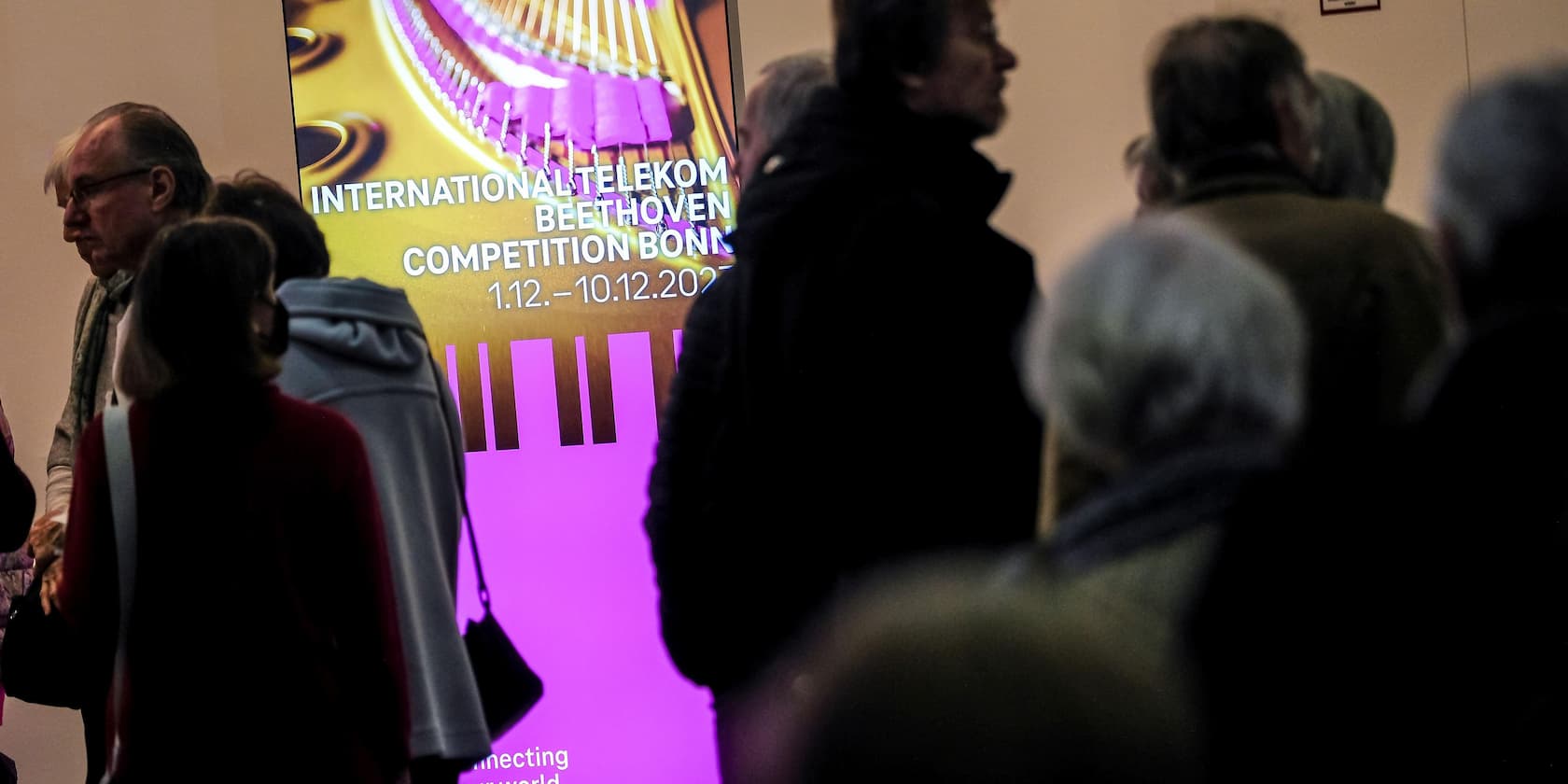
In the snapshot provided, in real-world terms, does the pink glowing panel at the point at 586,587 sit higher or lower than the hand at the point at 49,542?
lower

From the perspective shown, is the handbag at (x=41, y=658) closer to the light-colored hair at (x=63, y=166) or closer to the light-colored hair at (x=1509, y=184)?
the light-colored hair at (x=63, y=166)

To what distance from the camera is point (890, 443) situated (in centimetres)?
188

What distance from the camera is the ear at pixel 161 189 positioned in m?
2.94

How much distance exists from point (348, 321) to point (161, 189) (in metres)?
0.67

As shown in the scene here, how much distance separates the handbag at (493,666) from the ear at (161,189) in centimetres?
65

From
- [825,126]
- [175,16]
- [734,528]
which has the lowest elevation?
[734,528]

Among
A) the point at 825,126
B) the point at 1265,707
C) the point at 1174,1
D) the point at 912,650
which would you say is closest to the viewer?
the point at 912,650

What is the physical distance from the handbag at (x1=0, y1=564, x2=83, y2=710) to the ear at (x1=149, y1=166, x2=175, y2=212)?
30.9 inches

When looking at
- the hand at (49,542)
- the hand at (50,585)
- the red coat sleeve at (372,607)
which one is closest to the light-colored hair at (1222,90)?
the red coat sleeve at (372,607)

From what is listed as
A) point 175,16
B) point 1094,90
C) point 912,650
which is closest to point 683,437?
point 912,650

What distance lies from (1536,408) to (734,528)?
37.4 inches

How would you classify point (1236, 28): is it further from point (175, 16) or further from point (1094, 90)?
point (175, 16)

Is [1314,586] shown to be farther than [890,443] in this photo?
No

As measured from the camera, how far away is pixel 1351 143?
2.36 meters
